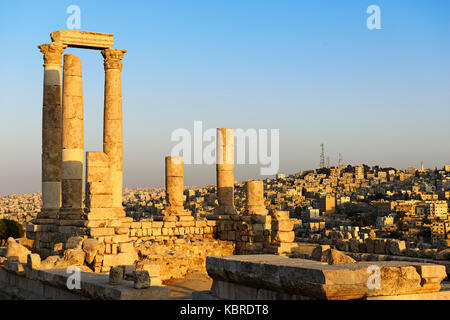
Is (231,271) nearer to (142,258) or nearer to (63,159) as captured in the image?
(142,258)

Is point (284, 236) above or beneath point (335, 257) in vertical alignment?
beneath

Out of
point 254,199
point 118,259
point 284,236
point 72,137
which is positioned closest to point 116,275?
point 118,259

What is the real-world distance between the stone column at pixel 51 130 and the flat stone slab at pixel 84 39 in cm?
30

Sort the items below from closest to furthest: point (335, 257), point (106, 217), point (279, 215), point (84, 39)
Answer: point (335, 257) → point (106, 217) → point (279, 215) → point (84, 39)

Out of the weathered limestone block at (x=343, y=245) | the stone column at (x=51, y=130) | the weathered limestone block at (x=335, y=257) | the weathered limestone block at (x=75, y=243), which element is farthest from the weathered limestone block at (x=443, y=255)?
the stone column at (x=51, y=130)

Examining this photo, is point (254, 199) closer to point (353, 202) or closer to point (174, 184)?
point (174, 184)

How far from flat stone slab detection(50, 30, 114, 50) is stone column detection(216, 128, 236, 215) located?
17.7 ft

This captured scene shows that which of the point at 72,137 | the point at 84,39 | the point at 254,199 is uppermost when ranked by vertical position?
the point at 84,39

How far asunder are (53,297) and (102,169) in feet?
26.6

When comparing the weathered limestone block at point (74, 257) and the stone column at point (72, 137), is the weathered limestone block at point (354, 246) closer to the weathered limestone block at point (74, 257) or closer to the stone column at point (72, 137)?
the weathered limestone block at point (74, 257)

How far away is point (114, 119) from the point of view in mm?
23984

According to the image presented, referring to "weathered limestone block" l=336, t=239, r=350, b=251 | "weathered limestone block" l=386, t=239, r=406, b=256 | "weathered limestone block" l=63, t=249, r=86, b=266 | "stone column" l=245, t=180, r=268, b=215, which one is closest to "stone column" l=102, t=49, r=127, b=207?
"stone column" l=245, t=180, r=268, b=215

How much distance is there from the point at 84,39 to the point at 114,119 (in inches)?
121

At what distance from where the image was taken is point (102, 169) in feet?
66.4
